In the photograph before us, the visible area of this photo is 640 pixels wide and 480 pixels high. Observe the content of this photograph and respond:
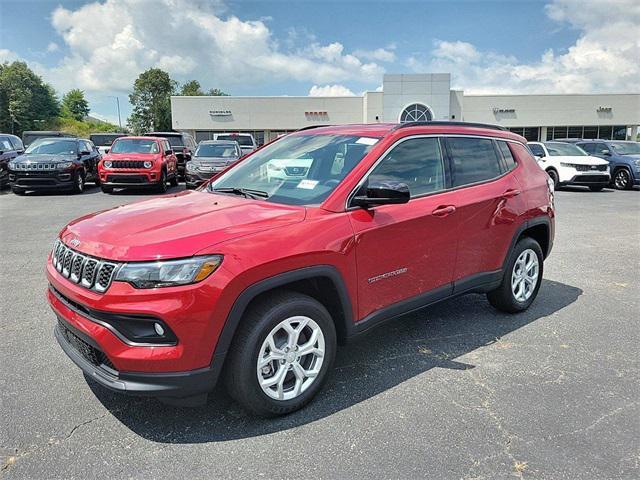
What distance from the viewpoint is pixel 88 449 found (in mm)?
2713

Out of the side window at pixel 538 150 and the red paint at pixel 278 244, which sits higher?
the side window at pixel 538 150

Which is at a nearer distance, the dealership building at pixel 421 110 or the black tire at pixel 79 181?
the black tire at pixel 79 181

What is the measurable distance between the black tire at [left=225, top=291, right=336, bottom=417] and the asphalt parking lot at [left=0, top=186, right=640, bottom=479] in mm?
122

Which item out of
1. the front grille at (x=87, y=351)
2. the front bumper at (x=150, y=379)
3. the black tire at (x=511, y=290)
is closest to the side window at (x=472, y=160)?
the black tire at (x=511, y=290)

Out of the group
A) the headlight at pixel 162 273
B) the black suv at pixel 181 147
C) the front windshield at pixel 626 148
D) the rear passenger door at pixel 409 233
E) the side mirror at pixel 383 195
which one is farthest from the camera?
the black suv at pixel 181 147

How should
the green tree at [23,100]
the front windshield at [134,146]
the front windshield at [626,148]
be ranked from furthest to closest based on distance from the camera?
the green tree at [23,100] → the front windshield at [626,148] → the front windshield at [134,146]

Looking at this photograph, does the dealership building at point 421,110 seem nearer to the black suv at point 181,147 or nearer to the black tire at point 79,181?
the black suv at point 181,147

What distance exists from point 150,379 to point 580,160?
58.7 feet

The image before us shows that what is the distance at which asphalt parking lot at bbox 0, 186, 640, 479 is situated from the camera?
8.55 feet

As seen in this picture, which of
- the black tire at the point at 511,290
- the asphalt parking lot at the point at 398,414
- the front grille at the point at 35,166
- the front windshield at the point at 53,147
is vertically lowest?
the asphalt parking lot at the point at 398,414

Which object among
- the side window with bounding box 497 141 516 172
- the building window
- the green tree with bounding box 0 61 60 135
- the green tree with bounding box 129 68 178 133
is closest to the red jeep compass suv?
the side window with bounding box 497 141 516 172

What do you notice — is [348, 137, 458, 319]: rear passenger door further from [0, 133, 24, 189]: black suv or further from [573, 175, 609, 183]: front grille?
[0, 133, 24, 189]: black suv

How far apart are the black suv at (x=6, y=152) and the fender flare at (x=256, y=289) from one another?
52.0 feet

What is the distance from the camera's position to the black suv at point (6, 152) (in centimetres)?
1588
